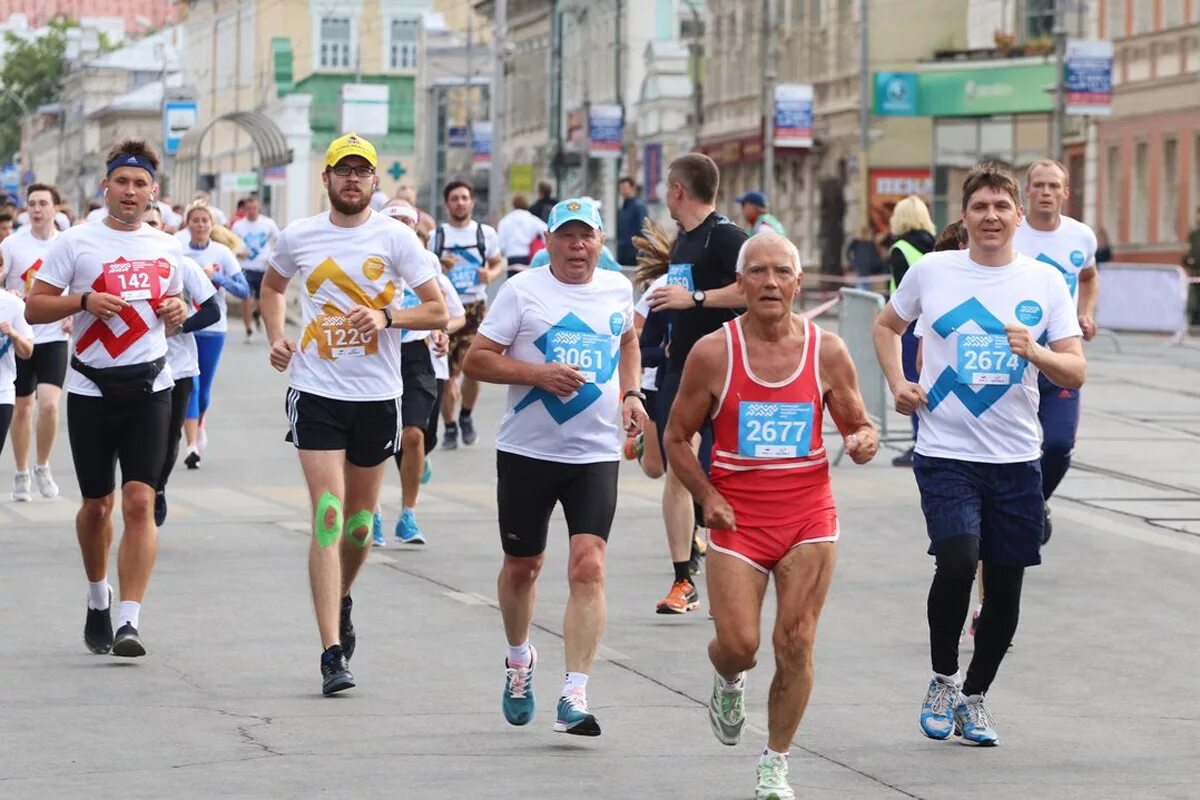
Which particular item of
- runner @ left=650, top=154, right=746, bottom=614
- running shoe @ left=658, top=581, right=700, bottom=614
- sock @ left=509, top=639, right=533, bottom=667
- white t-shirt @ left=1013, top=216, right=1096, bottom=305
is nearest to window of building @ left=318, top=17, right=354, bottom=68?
white t-shirt @ left=1013, top=216, right=1096, bottom=305

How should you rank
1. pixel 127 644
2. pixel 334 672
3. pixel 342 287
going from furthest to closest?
1. pixel 127 644
2. pixel 342 287
3. pixel 334 672

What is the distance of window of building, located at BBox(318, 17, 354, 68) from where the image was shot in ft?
364

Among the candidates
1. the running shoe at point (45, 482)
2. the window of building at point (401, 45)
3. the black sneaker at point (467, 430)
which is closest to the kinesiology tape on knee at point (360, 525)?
the running shoe at point (45, 482)

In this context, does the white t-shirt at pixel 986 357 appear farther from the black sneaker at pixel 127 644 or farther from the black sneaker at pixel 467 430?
the black sneaker at pixel 467 430

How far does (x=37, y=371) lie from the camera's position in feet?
53.9

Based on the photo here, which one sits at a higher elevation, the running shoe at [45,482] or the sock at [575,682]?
the sock at [575,682]

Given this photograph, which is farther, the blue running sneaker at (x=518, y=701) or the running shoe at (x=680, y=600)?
the running shoe at (x=680, y=600)

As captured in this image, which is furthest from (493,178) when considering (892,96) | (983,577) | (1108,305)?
(983,577)

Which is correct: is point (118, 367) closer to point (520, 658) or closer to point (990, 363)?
point (520, 658)

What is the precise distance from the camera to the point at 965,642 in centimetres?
1078

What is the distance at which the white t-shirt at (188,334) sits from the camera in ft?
35.4

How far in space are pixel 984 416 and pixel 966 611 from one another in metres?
0.63

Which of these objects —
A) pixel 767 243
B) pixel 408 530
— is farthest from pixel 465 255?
pixel 767 243

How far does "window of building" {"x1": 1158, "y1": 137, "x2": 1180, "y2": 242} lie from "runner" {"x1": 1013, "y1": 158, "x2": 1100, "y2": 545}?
1409 inches
